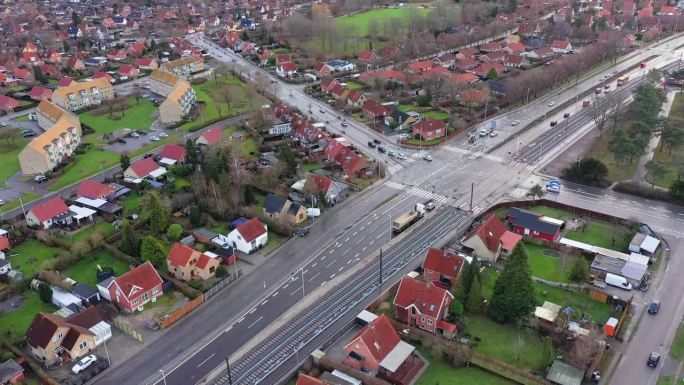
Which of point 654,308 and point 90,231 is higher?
point 654,308

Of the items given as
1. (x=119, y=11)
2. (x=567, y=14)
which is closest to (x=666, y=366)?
(x=567, y=14)

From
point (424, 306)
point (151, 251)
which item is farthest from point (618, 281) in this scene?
point (151, 251)

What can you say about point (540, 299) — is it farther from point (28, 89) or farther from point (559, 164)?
point (28, 89)

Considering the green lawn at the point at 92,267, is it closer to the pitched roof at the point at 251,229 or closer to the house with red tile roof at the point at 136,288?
the house with red tile roof at the point at 136,288

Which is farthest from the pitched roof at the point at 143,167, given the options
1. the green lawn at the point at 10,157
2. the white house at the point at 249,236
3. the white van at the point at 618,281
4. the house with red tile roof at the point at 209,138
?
the white van at the point at 618,281

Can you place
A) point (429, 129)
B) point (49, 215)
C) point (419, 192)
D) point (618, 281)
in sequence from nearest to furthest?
point (618, 281)
point (49, 215)
point (419, 192)
point (429, 129)

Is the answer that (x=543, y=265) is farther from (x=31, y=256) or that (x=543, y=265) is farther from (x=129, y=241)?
(x=31, y=256)
